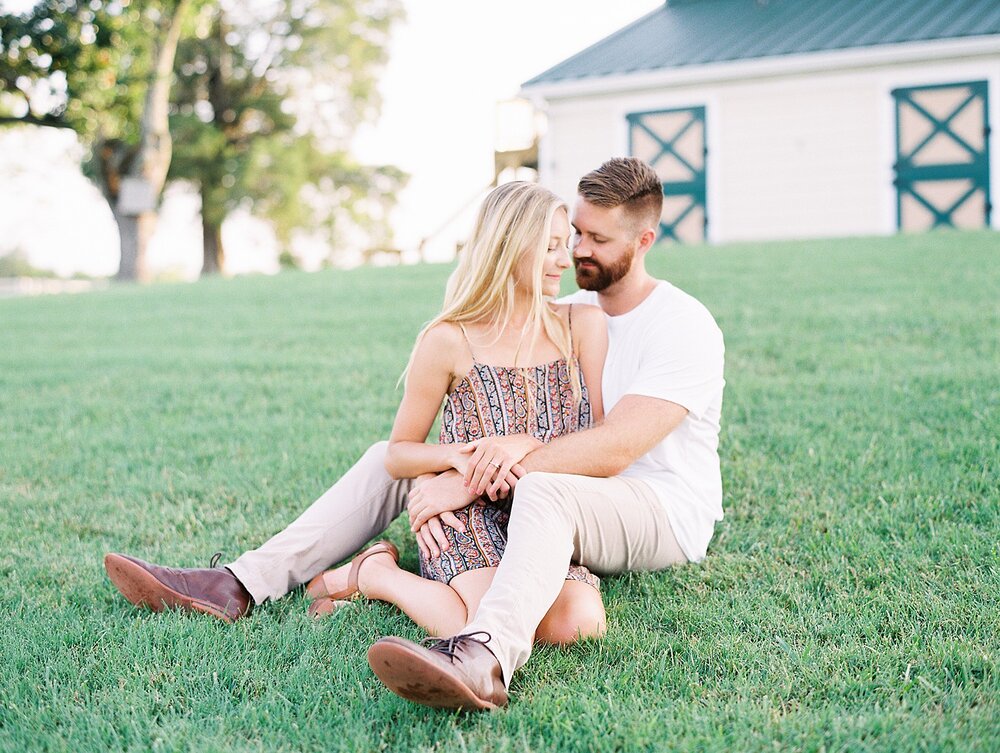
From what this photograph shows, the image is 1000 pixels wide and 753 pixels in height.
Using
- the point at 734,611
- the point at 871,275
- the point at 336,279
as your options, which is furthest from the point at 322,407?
the point at 336,279

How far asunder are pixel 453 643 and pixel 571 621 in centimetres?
50

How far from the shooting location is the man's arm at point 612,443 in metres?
3.04

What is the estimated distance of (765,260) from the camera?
9.75 metres

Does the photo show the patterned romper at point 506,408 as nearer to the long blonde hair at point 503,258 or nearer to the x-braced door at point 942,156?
the long blonde hair at point 503,258

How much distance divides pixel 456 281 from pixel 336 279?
853 cm

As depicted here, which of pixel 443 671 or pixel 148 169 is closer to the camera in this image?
pixel 443 671

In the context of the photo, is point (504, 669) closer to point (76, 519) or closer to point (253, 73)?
point (76, 519)

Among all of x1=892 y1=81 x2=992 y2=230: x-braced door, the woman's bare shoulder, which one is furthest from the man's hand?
x1=892 y1=81 x2=992 y2=230: x-braced door

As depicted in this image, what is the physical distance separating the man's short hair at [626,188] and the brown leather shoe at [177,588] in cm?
182

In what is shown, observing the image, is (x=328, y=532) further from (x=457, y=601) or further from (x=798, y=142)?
(x=798, y=142)

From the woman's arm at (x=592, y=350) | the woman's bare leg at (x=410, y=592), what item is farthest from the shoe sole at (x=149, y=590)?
the woman's arm at (x=592, y=350)

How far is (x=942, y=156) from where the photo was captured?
13102mm

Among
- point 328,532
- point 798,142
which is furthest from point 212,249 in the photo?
point 328,532

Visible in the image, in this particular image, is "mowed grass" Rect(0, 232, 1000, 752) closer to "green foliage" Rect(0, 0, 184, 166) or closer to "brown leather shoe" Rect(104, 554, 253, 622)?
"brown leather shoe" Rect(104, 554, 253, 622)
